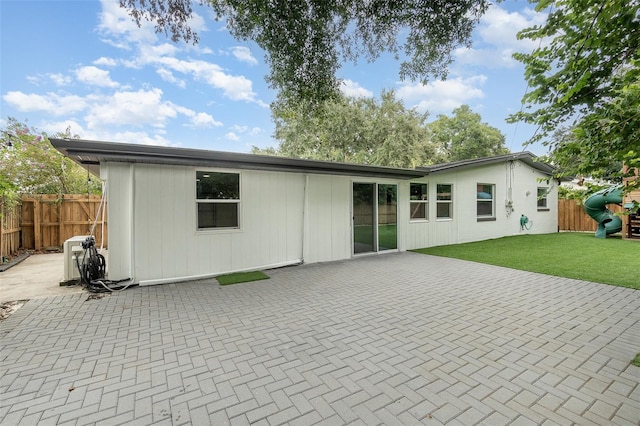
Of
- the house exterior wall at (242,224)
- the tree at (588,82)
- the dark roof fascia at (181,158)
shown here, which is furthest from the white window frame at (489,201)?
the tree at (588,82)

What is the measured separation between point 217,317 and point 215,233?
8.46ft

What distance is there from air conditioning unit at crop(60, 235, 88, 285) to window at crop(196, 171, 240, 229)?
2.17 metres

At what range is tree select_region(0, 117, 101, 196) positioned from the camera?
10802 mm

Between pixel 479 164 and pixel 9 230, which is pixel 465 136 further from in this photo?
pixel 9 230

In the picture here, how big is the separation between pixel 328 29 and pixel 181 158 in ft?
11.1

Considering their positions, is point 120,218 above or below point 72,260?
above

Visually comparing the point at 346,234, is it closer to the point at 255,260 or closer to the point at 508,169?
the point at 255,260

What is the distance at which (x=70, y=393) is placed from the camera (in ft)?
7.40

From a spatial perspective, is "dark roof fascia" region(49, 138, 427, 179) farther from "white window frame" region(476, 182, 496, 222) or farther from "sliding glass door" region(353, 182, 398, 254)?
"white window frame" region(476, 182, 496, 222)

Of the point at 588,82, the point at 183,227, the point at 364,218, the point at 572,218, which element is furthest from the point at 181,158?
the point at 572,218

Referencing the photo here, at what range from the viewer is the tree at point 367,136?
1792 centimetres

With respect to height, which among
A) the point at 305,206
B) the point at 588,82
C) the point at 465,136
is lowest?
the point at 305,206

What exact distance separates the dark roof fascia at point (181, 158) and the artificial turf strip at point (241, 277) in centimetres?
230

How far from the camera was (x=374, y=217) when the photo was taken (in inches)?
337
